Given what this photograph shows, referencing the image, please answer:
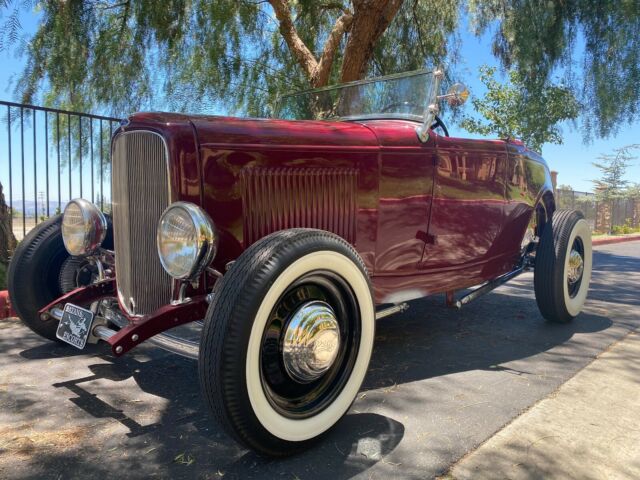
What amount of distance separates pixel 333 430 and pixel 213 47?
8.33 m

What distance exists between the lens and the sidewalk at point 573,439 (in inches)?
81.3

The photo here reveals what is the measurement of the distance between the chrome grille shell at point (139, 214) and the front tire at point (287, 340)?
2.35 feet

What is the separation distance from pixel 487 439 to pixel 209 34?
867 cm

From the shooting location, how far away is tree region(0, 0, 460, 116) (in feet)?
25.8

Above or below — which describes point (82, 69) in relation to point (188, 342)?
above

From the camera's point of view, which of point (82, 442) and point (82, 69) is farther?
point (82, 69)

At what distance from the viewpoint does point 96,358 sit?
337 centimetres

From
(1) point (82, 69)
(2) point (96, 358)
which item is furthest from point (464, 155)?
(1) point (82, 69)

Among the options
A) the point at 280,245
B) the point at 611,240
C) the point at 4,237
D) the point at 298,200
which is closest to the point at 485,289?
the point at 298,200

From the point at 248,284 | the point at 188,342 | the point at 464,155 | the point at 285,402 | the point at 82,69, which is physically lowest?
the point at 285,402

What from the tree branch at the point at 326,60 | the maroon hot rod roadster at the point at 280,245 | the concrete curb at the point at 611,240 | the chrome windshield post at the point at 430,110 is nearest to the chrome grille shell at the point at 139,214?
the maroon hot rod roadster at the point at 280,245

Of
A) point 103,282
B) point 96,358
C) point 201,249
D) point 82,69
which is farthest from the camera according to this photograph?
point 82,69

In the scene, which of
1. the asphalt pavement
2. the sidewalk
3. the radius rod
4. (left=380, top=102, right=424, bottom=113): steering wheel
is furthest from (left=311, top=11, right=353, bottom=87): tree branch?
the sidewalk

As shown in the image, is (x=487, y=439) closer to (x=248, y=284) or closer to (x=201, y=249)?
(x=248, y=284)
